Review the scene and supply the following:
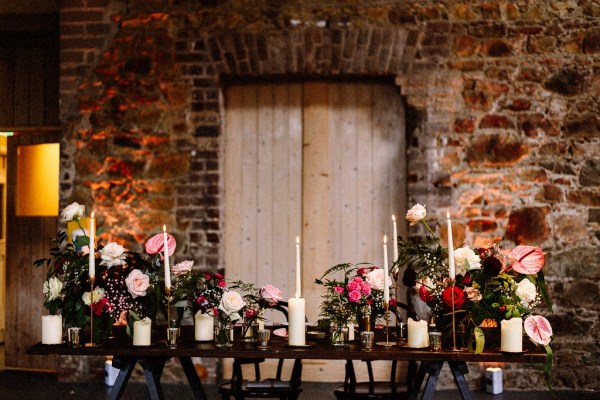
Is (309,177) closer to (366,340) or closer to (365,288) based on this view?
(365,288)

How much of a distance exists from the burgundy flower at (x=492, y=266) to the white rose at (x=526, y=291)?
11 cm

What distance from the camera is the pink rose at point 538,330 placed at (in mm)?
2990

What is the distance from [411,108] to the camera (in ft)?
18.5

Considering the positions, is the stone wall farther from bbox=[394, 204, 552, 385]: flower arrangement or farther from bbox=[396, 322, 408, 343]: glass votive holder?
bbox=[394, 204, 552, 385]: flower arrangement

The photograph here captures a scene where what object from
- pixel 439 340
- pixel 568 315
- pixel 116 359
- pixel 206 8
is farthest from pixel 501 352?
pixel 206 8

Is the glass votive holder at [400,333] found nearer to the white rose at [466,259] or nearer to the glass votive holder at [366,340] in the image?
the glass votive holder at [366,340]

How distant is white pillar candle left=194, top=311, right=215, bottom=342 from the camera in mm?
3436

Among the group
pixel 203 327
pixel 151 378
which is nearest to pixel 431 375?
pixel 203 327

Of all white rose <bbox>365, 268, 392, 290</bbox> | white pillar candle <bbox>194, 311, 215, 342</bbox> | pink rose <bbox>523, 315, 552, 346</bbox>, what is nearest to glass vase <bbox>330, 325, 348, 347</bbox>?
white rose <bbox>365, 268, 392, 290</bbox>

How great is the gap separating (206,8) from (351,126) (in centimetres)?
149

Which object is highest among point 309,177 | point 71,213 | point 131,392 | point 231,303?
point 309,177

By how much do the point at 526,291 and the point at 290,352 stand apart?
1.05m

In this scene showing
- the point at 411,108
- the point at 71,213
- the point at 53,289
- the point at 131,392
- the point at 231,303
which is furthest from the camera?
the point at 411,108

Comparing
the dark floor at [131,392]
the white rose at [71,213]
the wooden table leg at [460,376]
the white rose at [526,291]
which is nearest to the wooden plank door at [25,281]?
the dark floor at [131,392]
